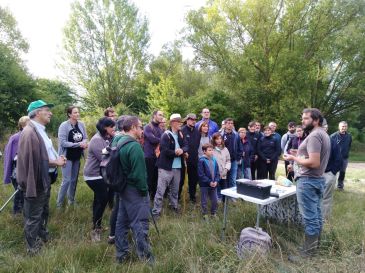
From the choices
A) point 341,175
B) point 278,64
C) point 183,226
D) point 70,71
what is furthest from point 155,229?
point 70,71

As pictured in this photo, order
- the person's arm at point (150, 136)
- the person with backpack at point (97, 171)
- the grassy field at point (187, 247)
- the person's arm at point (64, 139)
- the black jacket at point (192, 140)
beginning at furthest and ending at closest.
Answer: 1. the black jacket at point (192, 140)
2. the person's arm at point (150, 136)
3. the person's arm at point (64, 139)
4. the person with backpack at point (97, 171)
5. the grassy field at point (187, 247)

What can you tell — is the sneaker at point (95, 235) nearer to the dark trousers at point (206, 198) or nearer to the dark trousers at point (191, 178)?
the dark trousers at point (206, 198)

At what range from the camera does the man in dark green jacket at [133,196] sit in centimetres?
346

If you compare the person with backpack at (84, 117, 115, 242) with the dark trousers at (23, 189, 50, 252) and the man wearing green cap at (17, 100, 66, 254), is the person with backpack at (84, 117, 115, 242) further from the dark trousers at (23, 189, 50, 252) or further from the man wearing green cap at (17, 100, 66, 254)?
the dark trousers at (23, 189, 50, 252)

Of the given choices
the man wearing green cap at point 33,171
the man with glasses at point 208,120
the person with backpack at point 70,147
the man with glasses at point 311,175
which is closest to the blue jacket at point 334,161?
the man with glasses at point 311,175

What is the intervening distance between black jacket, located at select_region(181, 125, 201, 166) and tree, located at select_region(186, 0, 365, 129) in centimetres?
1347

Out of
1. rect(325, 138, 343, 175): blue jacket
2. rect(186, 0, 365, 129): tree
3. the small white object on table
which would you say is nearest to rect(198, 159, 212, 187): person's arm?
the small white object on table

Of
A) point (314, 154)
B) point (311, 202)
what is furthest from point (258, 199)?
point (314, 154)

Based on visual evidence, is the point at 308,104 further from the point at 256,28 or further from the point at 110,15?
the point at 110,15

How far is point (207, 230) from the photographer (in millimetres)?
4332

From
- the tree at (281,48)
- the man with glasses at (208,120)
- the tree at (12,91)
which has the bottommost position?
the man with glasses at (208,120)

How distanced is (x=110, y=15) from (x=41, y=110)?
2271cm

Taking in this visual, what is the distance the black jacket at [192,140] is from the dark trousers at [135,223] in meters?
2.59

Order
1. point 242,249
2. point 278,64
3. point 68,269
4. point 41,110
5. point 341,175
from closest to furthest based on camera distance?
point 68,269 < point 242,249 < point 41,110 < point 341,175 < point 278,64
